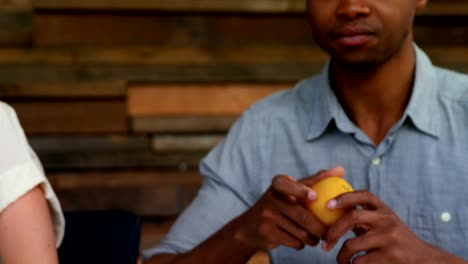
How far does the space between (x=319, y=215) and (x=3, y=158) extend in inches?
19.8

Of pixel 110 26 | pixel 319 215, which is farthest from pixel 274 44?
pixel 319 215

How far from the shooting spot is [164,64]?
281 centimetres

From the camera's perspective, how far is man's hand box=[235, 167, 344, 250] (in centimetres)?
135

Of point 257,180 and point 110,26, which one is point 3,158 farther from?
point 110,26

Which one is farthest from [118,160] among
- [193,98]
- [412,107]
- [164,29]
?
[412,107]

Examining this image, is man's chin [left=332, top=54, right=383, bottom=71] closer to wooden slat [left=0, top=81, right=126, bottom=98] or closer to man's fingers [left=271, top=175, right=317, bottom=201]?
man's fingers [left=271, top=175, right=317, bottom=201]

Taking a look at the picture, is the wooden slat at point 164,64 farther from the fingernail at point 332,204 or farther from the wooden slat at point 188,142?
the fingernail at point 332,204

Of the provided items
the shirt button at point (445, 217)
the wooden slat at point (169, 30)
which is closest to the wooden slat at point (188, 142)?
the wooden slat at point (169, 30)

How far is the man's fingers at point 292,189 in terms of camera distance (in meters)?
1.35

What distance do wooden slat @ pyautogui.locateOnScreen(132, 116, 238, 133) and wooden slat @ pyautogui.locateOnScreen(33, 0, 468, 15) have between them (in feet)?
1.22

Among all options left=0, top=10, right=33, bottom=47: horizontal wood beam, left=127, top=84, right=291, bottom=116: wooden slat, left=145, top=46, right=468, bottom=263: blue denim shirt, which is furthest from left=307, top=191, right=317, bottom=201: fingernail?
left=0, top=10, right=33, bottom=47: horizontal wood beam

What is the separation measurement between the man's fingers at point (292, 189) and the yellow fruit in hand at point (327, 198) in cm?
1

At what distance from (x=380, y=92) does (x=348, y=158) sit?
145mm

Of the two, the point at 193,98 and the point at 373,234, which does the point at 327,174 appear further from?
the point at 193,98
